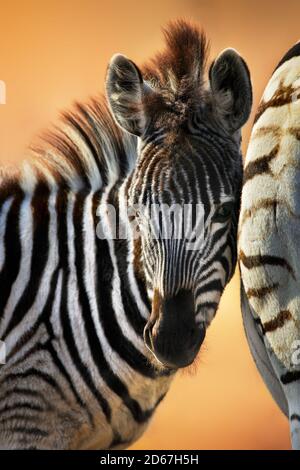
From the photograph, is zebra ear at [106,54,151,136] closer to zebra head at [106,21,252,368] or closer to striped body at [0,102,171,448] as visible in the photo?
zebra head at [106,21,252,368]

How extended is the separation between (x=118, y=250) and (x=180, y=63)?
865 mm

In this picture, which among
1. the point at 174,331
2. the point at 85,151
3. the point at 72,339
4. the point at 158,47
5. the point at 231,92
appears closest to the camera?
the point at 174,331

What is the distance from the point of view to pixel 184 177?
10.4 ft

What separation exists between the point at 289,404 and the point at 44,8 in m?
11.4

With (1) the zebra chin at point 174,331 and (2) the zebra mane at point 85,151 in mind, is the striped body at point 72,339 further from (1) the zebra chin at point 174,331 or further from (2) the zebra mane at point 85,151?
(1) the zebra chin at point 174,331

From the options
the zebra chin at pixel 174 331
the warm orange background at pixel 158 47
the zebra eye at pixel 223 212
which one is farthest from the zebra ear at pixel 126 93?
the warm orange background at pixel 158 47

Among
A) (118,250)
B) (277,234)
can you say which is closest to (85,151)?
(118,250)

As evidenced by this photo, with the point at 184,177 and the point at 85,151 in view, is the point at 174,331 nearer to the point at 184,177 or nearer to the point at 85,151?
the point at 184,177

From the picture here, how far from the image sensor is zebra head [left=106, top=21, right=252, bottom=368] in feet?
10.00

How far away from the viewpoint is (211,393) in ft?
33.5

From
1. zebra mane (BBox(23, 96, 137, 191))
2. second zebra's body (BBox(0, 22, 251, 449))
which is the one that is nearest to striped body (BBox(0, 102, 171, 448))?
second zebra's body (BBox(0, 22, 251, 449))

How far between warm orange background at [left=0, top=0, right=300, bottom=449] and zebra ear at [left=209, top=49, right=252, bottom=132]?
598 cm

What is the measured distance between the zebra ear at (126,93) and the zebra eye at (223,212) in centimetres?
53

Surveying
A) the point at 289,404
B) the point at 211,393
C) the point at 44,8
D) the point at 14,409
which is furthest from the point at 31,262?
the point at 44,8
